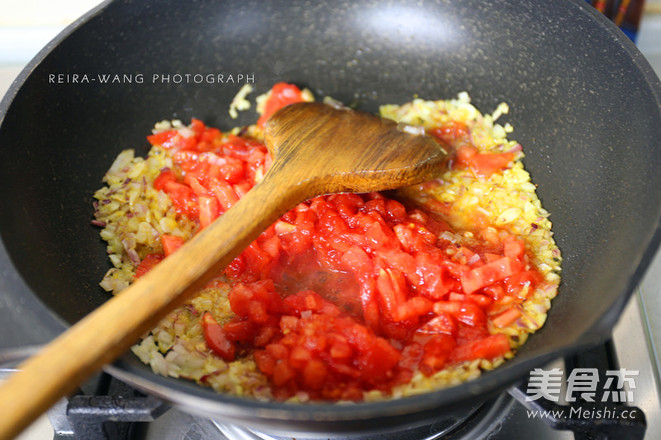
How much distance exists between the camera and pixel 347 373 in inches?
56.4

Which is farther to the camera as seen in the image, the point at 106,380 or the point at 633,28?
the point at 633,28

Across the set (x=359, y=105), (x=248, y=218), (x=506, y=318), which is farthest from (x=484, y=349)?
(x=359, y=105)

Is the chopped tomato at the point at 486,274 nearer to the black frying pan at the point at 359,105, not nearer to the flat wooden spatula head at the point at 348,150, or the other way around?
the black frying pan at the point at 359,105

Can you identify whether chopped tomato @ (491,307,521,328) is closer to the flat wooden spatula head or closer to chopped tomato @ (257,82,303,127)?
the flat wooden spatula head

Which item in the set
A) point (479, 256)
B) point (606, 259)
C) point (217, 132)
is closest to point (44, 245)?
point (217, 132)

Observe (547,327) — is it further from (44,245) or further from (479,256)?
(44,245)

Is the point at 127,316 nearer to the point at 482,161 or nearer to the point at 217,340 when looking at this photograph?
the point at 217,340

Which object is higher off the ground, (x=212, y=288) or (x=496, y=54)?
(x=496, y=54)

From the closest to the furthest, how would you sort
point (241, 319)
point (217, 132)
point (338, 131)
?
point (241, 319), point (338, 131), point (217, 132)

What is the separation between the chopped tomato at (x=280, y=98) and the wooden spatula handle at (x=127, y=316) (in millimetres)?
652

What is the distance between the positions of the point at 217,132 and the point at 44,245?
78cm

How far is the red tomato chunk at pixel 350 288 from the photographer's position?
1452 mm

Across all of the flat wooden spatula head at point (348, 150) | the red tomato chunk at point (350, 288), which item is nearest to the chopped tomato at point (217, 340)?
the red tomato chunk at point (350, 288)

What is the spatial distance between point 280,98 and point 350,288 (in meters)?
0.84
